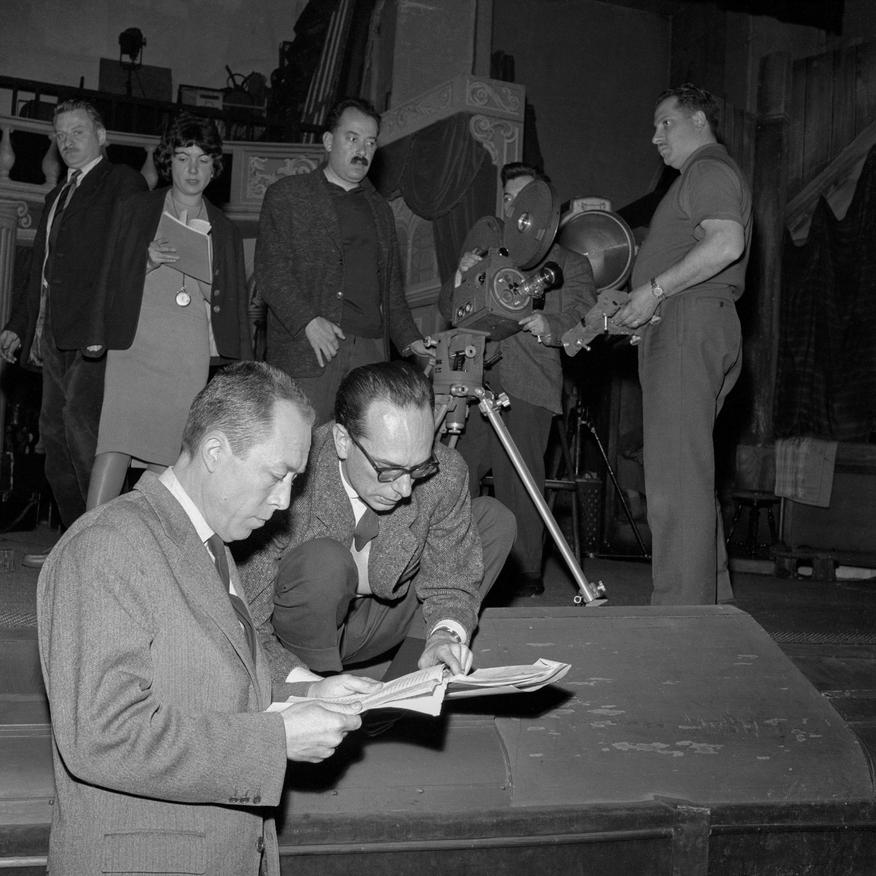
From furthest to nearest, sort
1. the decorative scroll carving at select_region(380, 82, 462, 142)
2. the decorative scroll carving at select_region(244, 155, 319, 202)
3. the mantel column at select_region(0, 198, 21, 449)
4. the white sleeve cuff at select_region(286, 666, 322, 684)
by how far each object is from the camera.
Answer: the decorative scroll carving at select_region(244, 155, 319, 202) < the mantel column at select_region(0, 198, 21, 449) < the decorative scroll carving at select_region(380, 82, 462, 142) < the white sleeve cuff at select_region(286, 666, 322, 684)

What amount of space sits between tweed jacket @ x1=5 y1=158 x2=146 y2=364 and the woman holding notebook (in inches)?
3.7

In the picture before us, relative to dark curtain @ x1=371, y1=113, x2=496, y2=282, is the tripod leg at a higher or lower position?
lower

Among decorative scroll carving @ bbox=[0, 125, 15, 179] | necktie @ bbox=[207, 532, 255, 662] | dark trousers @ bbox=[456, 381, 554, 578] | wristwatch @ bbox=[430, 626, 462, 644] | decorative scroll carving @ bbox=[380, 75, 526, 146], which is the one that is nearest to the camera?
necktie @ bbox=[207, 532, 255, 662]

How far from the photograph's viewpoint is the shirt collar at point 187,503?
139 cm

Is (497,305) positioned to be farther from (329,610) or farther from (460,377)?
(329,610)

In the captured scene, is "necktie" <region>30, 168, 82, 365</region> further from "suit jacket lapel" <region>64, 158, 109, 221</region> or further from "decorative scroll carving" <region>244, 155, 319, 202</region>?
"decorative scroll carving" <region>244, 155, 319, 202</region>

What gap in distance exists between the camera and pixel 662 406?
2629 mm

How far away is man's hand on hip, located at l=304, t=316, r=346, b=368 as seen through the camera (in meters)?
2.87

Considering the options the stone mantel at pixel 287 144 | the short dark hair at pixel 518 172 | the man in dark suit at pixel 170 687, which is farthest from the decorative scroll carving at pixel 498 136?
the man in dark suit at pixel 170 687

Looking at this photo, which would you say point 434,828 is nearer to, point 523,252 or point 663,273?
point 663,273

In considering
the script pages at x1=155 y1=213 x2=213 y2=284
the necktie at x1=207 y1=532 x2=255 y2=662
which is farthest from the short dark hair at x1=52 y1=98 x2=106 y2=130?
the necktie at x1=207 y1=532 x2=255 y2=662

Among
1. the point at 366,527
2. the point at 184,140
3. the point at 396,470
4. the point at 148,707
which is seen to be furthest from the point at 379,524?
the point at 184,140

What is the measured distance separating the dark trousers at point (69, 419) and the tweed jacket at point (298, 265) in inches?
21.7

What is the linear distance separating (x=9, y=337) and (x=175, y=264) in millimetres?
661
